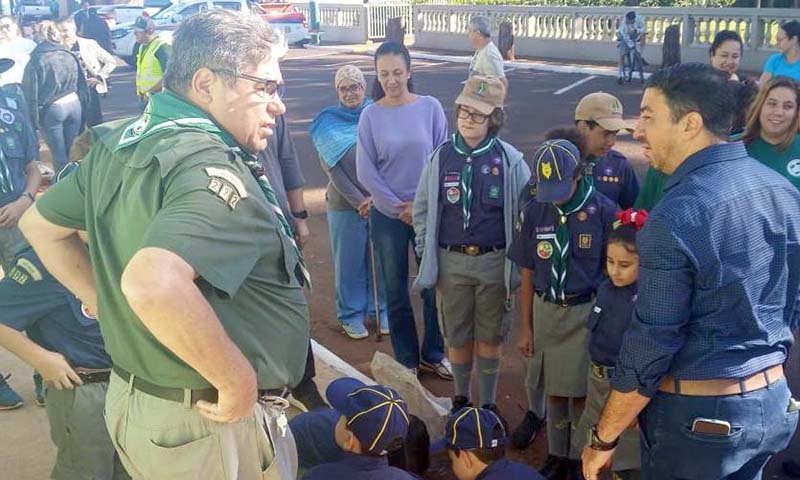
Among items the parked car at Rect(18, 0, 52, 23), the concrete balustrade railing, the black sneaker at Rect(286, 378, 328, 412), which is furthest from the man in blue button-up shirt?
the parked car at Rect(18, 0, 52, 23)

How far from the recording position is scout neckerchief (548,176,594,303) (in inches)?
158

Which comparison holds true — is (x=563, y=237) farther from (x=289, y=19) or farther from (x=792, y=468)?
(x=289, y=19)

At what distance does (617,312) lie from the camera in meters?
3.64

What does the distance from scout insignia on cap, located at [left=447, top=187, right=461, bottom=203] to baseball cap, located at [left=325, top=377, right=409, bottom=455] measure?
4.50ft

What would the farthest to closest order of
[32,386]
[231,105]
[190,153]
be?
[32,386]
[231,105]
[190,153]

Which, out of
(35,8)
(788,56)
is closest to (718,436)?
(788,56)

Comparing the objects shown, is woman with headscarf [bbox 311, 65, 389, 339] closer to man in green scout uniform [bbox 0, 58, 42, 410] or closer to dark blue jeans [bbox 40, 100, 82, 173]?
man in green scout uniform [bbox 0, 58, 42, 410]

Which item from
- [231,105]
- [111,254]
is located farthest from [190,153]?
[111,254]

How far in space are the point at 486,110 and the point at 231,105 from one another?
2.42 m

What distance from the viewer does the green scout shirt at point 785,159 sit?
182 inches

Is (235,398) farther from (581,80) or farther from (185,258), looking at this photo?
(581,80)

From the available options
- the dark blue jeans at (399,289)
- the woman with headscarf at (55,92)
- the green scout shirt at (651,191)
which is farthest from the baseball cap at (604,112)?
the woman with headscarf at (55,92)

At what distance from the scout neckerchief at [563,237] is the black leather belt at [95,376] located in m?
Answer: 2.10

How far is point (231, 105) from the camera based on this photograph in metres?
2.30
